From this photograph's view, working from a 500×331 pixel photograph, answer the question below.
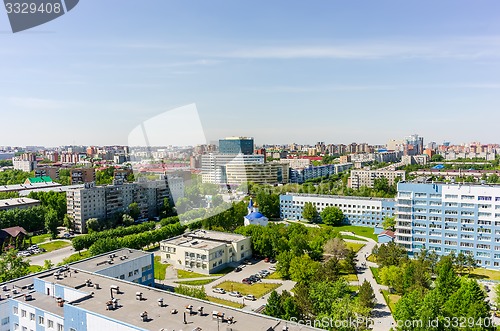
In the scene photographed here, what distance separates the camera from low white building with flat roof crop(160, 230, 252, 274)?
31.1ft

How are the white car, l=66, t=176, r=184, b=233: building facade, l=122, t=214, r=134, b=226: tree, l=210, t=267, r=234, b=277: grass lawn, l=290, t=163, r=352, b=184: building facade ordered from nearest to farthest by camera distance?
the white car < l=210, t=267, r=234, b=277: grass lawn < l=66, t=176, r=184, b=233: building facade < l=122, t=214, r=134, b=226: tree < l=290, t=163, r=352, b=184: building facade

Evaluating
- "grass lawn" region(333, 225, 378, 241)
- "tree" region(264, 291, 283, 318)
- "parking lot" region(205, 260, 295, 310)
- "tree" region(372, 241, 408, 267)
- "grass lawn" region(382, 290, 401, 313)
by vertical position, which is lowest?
"grass lawn" region(333, 225, 378, 241)

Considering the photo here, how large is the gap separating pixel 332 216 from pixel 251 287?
7.18 meters

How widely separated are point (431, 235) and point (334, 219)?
504 cm

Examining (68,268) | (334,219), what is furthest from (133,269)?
(334,219)

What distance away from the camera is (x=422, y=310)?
497cm

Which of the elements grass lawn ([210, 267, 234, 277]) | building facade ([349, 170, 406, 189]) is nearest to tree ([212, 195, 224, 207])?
Answer: grass lawn ([210, 267, 234, 277])

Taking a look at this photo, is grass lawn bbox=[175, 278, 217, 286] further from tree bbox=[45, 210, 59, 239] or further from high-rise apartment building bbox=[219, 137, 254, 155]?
high-rise apartment building bbox=[219, 137, 254, 155]

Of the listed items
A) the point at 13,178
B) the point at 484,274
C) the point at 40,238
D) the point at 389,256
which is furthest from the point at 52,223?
the point at 13,178

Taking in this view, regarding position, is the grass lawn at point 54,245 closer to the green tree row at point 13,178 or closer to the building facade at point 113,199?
the building facade at point 113,199

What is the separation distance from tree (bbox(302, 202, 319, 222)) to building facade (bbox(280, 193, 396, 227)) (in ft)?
1.04

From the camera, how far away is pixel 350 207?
15008 mm

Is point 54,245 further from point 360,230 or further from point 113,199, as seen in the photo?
point 360,230

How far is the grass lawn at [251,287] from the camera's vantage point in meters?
7.98
